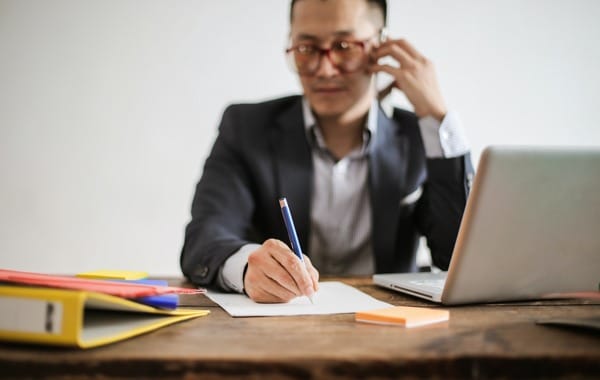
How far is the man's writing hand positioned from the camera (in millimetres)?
915

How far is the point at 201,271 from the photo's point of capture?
123 cm

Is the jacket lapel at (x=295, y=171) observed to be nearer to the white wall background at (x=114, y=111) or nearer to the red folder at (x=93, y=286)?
the red folder at (x=93, y=286)

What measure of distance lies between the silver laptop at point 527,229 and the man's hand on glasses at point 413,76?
2.28 ft

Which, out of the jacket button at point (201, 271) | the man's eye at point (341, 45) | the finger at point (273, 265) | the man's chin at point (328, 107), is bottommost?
the jacket button at point (201, 271)

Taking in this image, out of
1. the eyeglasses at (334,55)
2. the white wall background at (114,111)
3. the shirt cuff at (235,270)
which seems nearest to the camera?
the shirt cuff at (235,270)

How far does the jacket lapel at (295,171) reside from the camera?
161cm

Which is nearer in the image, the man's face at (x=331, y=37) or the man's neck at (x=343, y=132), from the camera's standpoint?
the man's face at (x=331, y=37)

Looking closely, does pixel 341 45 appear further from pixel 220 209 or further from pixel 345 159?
pixel 220 209

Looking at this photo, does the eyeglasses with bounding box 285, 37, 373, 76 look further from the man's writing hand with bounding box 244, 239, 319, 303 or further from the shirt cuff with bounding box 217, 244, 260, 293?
the man's writing hand with bounding box 244, 239, 319, 303

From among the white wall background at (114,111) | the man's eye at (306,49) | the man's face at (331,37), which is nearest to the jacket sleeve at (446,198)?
the man's face at (331,37)

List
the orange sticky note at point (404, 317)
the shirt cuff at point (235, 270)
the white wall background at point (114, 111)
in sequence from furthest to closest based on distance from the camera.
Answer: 1. the white wall background at point (114, 111)
2. the shirt cuff at point (235, 270)
3. the orange sticky note at point (404, 317)

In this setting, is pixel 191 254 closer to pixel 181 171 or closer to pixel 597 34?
pixel 181 171

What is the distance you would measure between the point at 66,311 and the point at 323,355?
26cm

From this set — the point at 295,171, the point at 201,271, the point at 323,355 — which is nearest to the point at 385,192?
the point at 295,171
